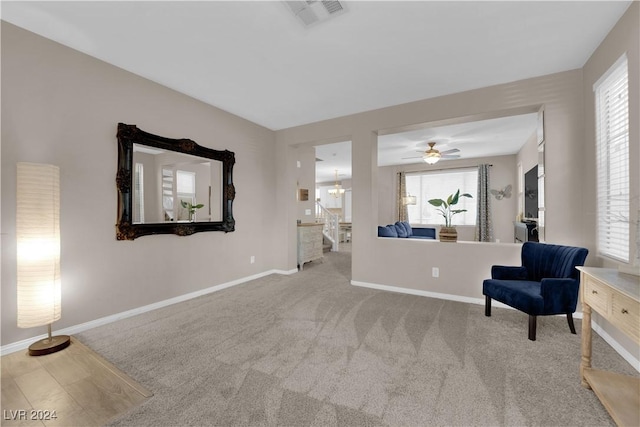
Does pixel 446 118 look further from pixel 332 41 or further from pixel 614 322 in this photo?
pixel 614 322

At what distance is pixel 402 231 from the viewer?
6.51 m

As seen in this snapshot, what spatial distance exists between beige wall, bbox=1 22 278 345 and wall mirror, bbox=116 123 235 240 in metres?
0.11

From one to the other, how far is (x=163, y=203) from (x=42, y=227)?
126 centimetres

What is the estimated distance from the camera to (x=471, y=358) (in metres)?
2.14

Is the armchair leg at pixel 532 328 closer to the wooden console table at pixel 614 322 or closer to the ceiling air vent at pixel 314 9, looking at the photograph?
the wooden console table at pixel 614 322

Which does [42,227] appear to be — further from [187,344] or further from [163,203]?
[187,344]

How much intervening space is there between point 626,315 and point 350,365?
163cm

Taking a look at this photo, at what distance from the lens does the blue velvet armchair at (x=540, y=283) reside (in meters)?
2.38

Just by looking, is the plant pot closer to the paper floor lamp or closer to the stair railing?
the paper floor lamp

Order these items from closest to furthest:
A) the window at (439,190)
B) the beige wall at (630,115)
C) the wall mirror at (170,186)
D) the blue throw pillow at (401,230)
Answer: the beige wall at (630,115)
the wall mirror at (170,186)
the blue throw pillow at (401,230)
the window at (439,190)

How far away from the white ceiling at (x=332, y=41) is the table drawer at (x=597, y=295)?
81.8 inches

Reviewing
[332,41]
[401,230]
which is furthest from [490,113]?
[401,230]

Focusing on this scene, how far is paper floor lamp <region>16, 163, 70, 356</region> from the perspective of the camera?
2.12 m

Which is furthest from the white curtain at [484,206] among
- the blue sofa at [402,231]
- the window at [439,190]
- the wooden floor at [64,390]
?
the wooden floor at [64,390]
